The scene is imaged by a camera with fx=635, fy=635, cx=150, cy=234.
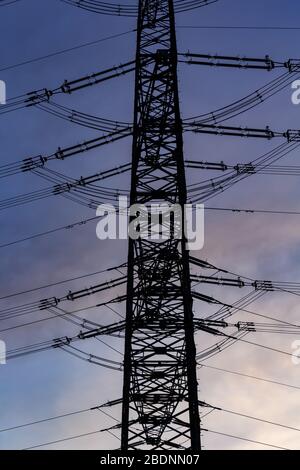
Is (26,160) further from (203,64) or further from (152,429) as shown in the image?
(152,429)

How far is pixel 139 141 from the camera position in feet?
85.4

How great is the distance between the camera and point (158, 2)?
30.6m

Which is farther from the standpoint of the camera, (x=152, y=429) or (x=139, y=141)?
(x=139, y=141)
